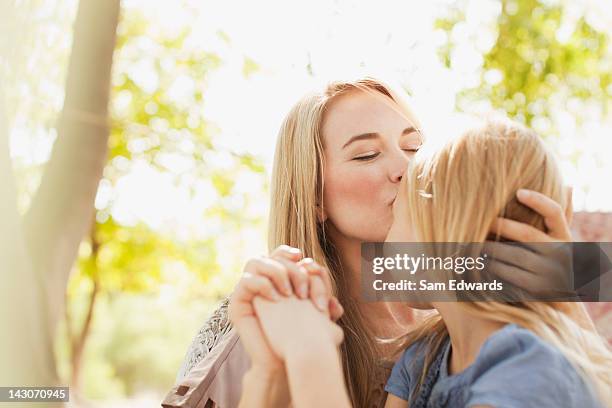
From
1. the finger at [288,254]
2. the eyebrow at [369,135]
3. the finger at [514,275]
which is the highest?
the eyebrow at [369,135]

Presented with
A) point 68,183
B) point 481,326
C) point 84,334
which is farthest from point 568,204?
point 84,334

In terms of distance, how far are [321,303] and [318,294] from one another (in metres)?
0.01

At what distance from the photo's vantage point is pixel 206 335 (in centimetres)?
161

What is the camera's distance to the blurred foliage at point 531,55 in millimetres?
4918

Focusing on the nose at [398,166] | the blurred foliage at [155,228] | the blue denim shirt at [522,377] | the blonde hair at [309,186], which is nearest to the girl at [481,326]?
the blue denim shirt at [522,377]

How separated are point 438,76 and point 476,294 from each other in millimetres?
3704

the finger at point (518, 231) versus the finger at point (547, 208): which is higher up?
the finger at point (547, 208)

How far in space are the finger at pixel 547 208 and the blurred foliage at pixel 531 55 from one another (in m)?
3.84

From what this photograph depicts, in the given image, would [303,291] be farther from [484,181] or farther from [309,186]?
[309,186]

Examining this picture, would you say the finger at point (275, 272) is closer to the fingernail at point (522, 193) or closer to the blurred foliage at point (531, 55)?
the fingernail at point (522, 193)

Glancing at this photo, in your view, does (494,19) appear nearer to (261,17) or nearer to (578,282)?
(261,17)

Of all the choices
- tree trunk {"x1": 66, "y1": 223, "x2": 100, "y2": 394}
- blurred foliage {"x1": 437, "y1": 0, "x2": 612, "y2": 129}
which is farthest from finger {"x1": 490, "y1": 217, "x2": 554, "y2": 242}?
tree trunk {"x1": 66, "y1": 223, "x2": 100, "y2": 394}

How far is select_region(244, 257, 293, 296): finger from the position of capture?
1.01 m

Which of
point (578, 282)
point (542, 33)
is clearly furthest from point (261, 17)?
point (578, 282)
